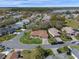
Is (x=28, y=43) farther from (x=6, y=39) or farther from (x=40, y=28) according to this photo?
(x=40, y=28)

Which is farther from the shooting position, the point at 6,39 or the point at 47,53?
the point at 6,39

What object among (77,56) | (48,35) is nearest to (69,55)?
→ (77,56)

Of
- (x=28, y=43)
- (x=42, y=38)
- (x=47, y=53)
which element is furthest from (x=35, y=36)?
(x=47, y=53)

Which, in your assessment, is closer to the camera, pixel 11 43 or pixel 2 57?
pixel 2 57

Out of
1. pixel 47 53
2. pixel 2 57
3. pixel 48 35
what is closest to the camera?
pixel 2 57

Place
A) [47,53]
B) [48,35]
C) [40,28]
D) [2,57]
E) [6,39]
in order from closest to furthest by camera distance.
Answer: [2,57] → [47,53] → [6,39] → [48,35] → [40,28]

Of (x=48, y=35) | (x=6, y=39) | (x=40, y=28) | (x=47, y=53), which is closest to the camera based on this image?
(x=47, y=53)

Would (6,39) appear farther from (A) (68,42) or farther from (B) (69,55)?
(B) (69,55)

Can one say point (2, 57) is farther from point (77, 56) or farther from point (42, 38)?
point (42, 38)

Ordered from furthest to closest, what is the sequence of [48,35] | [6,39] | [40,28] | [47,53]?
[40,28] < [48,35] < [6,39] < [47,53]
